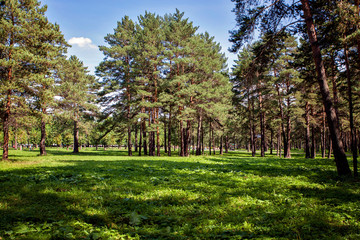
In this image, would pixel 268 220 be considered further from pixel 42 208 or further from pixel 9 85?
pixel 9 85

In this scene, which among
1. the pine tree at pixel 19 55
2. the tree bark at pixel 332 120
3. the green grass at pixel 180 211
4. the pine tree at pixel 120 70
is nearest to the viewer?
the green grass at pixel 180 211

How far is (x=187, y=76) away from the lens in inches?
1120

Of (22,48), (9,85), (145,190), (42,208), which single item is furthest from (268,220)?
(22,48)

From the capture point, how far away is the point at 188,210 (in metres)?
4.89

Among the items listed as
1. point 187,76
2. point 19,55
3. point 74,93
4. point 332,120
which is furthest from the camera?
point 74,93

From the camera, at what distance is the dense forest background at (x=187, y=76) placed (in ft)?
36.4

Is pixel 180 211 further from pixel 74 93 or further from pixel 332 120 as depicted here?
pixel 74 93

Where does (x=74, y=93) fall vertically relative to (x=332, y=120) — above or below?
above

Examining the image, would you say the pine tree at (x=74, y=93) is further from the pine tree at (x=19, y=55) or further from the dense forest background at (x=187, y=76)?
the pine tree at (x=19, y=55)

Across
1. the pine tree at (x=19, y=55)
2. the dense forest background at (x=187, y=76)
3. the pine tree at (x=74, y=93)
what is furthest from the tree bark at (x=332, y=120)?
the pine tree at (x=74, y=93)

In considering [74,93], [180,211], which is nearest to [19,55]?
[74,93]

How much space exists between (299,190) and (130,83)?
26709mm

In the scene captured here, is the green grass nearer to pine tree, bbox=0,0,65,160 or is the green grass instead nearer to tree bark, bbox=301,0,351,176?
tree bark, bbox=301,0,351,176

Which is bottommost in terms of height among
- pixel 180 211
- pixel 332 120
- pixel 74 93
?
pixel 180 211
